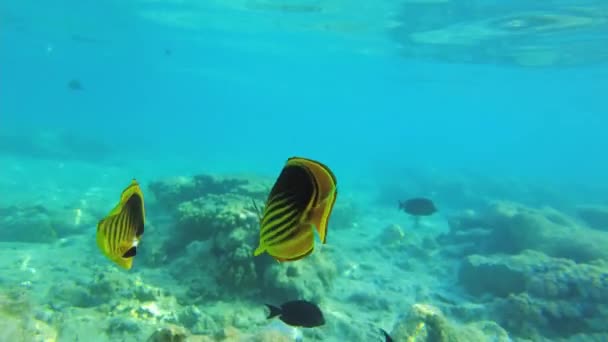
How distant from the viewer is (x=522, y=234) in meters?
12.9

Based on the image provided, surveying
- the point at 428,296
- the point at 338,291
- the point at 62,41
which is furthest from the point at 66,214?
the point at 62,41

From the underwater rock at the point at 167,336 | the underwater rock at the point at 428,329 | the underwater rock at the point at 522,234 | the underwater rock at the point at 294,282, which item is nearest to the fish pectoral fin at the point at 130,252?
the underwater rock at the point at 167,336

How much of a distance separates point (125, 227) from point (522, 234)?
1407 centimetres

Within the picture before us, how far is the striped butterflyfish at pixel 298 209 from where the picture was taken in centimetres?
118

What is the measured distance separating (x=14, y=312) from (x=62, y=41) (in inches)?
1988

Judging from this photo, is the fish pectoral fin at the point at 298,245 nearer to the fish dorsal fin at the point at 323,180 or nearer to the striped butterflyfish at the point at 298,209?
the striped butterflyfish at the point at 298,209

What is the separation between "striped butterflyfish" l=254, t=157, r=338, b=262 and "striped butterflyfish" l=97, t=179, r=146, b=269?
2.24ft

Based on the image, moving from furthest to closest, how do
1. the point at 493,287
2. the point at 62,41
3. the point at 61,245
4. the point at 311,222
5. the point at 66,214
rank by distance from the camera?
the point at 62,41
the point at 66,214
the point at 61,245
the point at 493,287
the point at 311,222

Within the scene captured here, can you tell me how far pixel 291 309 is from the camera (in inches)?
132

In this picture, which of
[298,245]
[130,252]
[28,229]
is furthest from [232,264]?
[28,229]

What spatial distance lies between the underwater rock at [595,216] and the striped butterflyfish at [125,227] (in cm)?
2350

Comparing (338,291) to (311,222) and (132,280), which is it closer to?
(132,280)

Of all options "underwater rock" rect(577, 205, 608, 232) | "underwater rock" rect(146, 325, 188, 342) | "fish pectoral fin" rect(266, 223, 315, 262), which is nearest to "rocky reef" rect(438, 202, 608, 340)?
"underwater rock" rect(577, 205, 608, 232)

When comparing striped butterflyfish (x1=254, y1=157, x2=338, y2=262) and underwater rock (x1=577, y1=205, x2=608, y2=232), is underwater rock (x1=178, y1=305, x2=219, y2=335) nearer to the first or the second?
striped butterflyfish (x1=254, y1=157, x2=338, y2=262)
